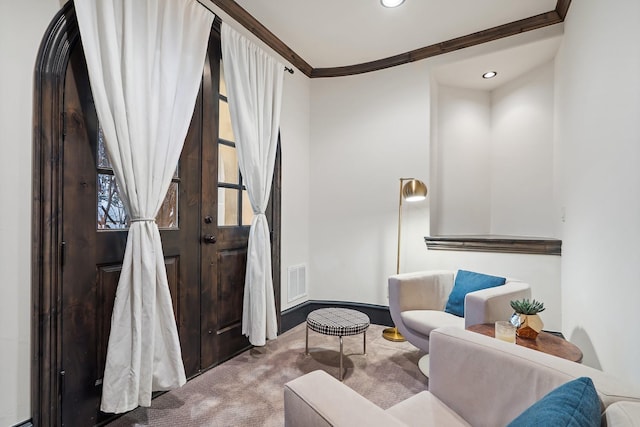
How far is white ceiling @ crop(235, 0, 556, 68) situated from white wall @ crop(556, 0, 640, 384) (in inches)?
23.1

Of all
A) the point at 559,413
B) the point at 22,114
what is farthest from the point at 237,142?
the point at 559,413

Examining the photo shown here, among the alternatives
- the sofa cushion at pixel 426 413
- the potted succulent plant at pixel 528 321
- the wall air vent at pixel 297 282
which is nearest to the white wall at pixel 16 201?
the sofa cushion at pixel 426 413

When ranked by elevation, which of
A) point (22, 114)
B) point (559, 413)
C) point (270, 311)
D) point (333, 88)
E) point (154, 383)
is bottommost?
point (154, 383)

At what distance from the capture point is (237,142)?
2.48 meters

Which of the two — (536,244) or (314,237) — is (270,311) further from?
(536,244)

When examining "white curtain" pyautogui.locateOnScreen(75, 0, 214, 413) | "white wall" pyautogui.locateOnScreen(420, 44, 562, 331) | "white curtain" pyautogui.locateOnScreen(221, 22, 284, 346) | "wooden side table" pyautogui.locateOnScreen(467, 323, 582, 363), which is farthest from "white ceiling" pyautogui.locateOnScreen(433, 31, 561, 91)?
"white curtain" pyautogui.locateOnScreen(75, 0, 214, 413)

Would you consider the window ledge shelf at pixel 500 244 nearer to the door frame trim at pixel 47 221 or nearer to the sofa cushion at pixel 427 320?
the sofa cushion at pixel 427 320

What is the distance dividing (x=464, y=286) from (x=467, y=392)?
1409mm

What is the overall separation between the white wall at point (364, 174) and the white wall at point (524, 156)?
2.99ft

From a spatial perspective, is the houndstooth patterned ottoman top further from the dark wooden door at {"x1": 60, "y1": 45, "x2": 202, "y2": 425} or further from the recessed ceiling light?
the recessed ceiling light

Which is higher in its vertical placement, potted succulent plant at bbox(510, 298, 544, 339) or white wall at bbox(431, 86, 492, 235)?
white wall at bbox(431, 86, 492, 235)

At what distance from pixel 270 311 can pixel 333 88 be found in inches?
97.3

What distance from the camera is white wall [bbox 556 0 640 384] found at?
1.39 meters

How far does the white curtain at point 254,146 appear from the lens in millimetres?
2430
